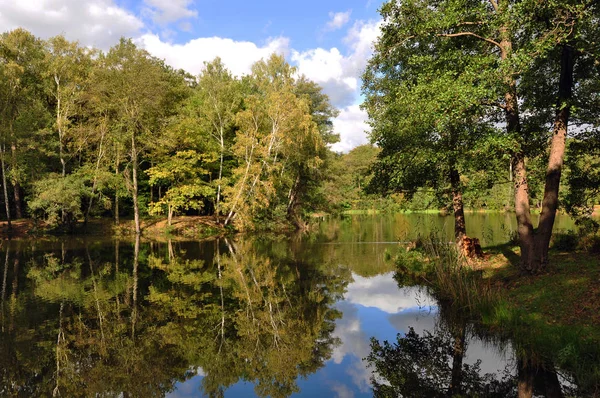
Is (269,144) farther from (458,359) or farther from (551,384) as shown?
(551,384)

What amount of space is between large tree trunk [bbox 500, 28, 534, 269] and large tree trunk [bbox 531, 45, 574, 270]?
27cm

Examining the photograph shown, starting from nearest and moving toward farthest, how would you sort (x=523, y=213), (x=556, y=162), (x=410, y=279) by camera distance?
(x=556, y=162) → (x=523, y=213) → (x=410, y=279)

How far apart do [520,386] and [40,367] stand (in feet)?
26.5

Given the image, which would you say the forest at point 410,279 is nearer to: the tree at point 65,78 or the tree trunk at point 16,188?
the tree trunk at point 16,188

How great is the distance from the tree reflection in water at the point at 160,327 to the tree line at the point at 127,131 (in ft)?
52.5

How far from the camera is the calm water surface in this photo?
21.9 ft

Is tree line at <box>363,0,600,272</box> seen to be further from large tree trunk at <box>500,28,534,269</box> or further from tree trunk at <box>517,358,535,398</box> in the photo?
tree trunk at <box>517,358,535,398</box>

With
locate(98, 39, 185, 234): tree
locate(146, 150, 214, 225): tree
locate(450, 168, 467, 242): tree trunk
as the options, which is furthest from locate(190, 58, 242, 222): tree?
locate(450, 168, 467, 242): tree trunk

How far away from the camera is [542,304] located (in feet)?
27.9

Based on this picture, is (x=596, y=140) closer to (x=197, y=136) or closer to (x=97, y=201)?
(x=197, y=136)

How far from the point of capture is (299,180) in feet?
135

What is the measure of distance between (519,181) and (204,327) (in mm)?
9228

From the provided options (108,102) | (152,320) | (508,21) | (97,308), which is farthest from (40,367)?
(108,102)

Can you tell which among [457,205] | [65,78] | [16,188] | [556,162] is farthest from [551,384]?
[16,188]
